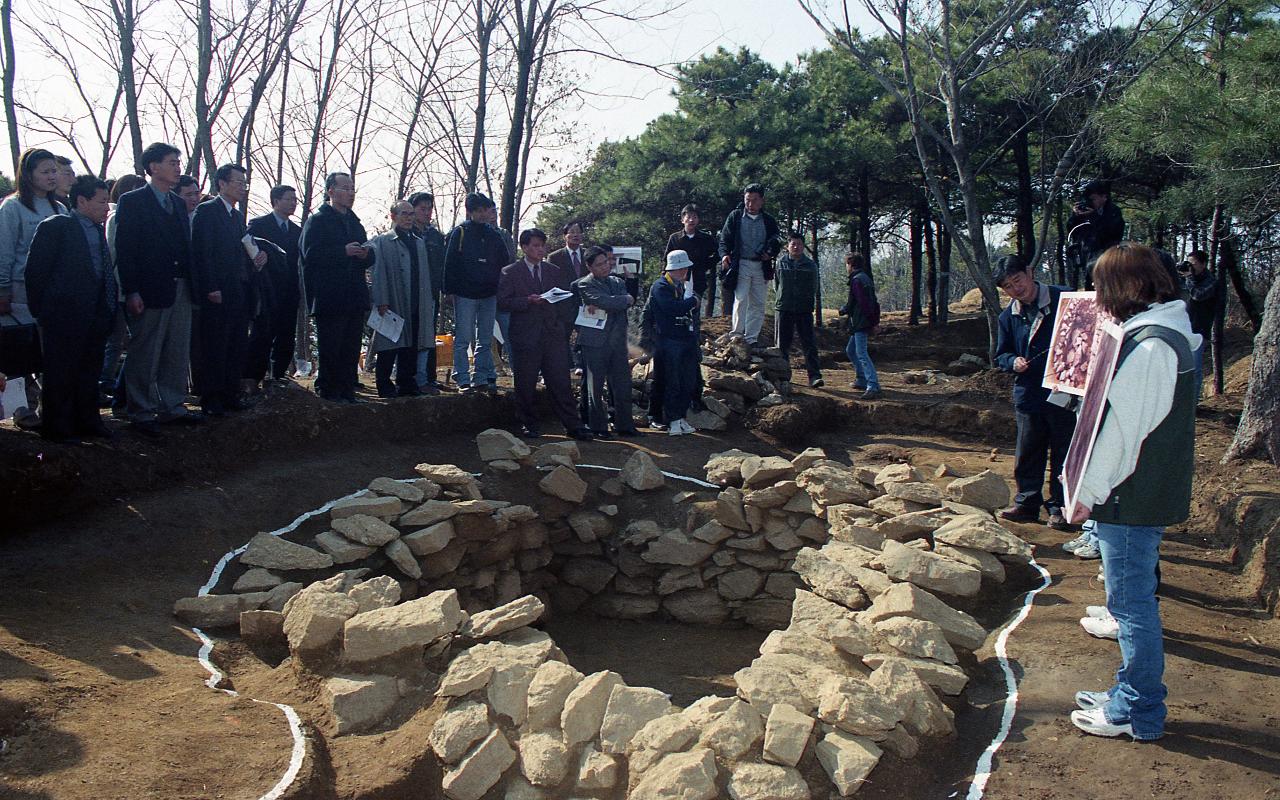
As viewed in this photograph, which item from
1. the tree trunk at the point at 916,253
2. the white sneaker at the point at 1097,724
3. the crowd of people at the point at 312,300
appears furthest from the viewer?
the tree trunk at the point at 916,253

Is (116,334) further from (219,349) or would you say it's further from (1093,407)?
(1093,407)

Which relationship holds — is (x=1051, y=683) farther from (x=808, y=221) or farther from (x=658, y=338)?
(x=808, y=221)

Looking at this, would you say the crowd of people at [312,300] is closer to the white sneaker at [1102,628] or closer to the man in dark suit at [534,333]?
the man in dark suit at [534,333]

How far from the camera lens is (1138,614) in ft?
10.8

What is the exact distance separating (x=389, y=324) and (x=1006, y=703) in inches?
226

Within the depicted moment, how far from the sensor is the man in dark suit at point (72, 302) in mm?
5336

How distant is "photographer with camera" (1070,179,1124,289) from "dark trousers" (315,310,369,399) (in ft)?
21.7

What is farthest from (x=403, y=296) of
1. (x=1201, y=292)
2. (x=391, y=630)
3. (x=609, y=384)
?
(x=1201, y=292)

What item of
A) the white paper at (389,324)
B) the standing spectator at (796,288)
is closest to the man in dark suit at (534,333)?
the white paper at (389,324)

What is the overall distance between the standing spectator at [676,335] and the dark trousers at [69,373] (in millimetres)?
4654

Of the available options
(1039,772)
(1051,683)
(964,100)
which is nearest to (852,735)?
(1039,772)

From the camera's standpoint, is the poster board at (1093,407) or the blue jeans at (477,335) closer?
the poster board at (1093,407)

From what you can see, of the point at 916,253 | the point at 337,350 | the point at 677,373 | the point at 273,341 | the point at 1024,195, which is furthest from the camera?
the point at 916,253

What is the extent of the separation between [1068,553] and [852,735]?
2706 millimetres
